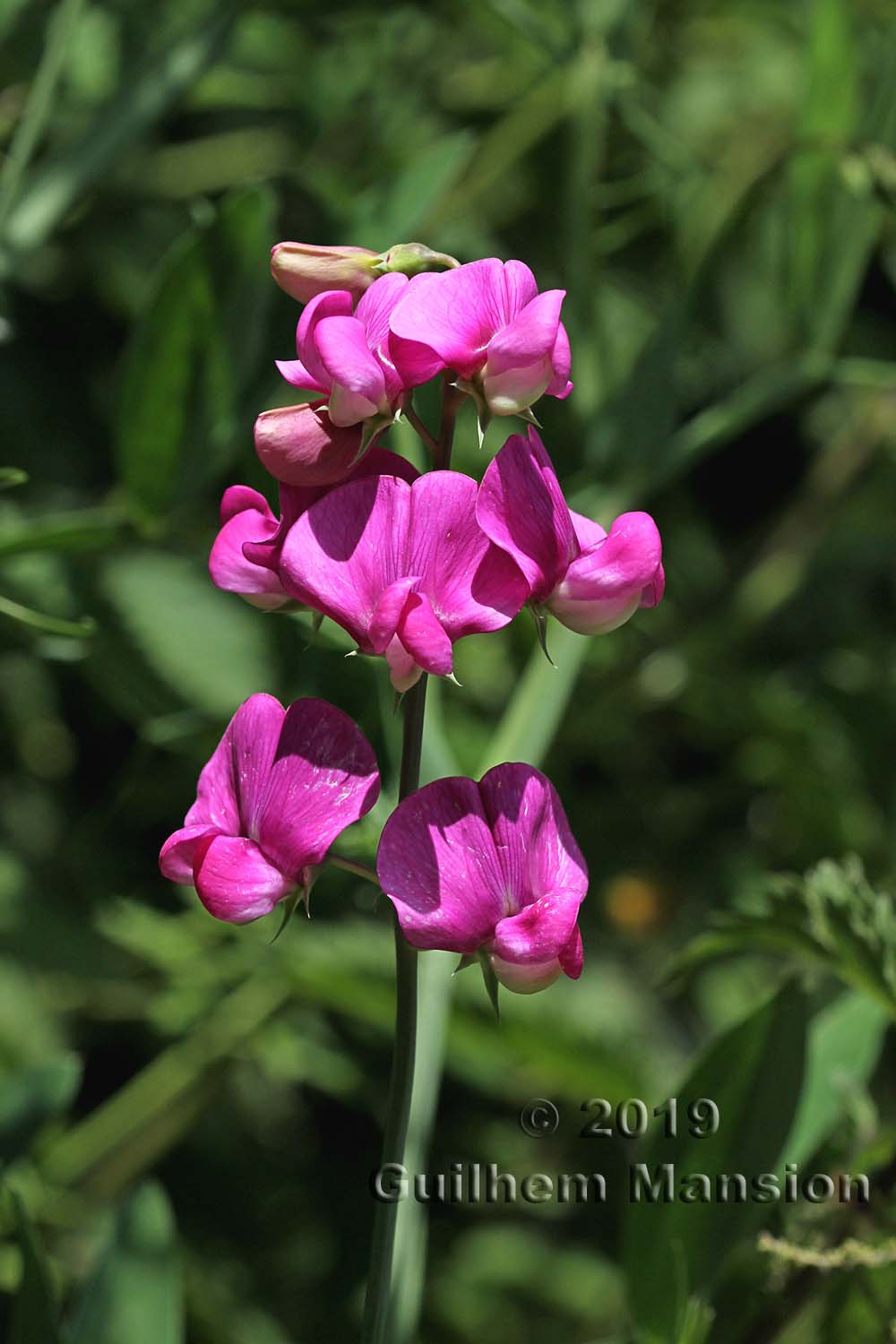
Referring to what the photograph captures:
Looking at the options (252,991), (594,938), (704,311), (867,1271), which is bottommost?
(594,938)

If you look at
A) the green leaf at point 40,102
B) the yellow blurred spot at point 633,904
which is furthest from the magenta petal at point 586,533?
the yellow blurred spot at point 633,904

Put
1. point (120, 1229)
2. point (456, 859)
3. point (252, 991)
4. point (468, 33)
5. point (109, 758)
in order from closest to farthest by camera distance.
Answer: point (456, 859)
point (120, 1229)
point (252, 991)
point (109, 758)
point (468, 33)

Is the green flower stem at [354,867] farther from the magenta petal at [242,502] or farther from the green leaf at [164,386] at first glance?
the green leaf at [164,386]

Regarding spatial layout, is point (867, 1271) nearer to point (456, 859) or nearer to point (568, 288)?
point (456, 859)

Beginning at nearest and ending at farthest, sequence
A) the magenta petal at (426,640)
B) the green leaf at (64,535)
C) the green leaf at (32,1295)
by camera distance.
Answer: the magenta petal at (426,640) → the green leaf at (32,1295) → the green leaf at (64,535)

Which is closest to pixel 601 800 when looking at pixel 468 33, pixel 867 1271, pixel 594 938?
pixel 594 938

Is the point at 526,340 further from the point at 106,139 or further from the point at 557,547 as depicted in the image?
the point at 106,139

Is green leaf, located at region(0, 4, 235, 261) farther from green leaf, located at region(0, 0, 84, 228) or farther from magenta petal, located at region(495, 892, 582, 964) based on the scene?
magenta petal, located at region(495, 892, 582, 964)
